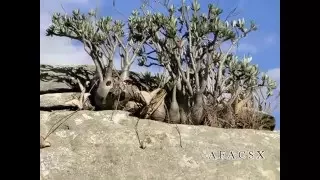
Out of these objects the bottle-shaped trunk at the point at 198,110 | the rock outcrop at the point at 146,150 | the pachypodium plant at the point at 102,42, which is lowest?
the rock outcrop at the point at 146,150

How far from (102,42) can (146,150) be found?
512 millimetres

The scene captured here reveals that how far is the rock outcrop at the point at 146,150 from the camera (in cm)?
179

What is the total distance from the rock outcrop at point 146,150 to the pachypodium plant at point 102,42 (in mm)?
142

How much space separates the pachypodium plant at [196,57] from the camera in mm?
2027

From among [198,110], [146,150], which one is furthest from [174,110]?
[146,150]

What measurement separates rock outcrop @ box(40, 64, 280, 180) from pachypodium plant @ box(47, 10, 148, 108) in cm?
14

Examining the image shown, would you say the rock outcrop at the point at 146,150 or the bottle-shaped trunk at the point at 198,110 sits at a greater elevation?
the bottle-shaped trunk at the point at 198,110

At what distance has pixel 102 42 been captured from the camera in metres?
2.06

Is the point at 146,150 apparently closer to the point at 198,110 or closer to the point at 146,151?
the point at 146,151

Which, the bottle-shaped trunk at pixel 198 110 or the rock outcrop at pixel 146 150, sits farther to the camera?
the bottle-shaped trunk at pixel 198 110

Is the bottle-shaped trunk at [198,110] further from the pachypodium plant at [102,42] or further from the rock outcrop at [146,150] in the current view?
the pachypodium plant at [102,42]

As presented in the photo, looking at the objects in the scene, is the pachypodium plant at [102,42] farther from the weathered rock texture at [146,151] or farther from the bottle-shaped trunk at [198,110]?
the bottle-shaped trunk at [198,110]

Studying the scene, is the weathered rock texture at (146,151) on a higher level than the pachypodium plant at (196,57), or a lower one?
lower
